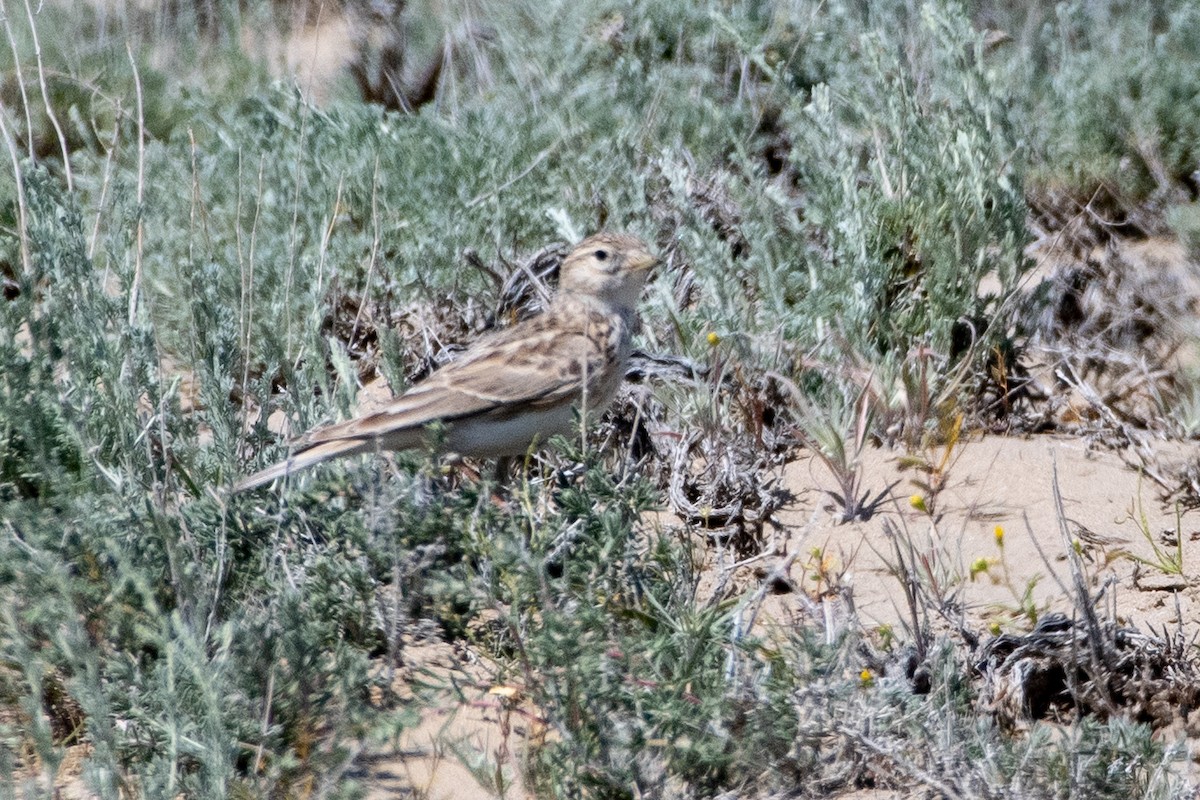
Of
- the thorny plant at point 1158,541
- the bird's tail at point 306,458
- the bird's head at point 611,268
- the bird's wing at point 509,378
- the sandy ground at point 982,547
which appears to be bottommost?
the sandy ground at point 982,547

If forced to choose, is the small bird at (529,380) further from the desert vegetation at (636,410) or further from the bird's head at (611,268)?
the desert vegetation at (636,410)

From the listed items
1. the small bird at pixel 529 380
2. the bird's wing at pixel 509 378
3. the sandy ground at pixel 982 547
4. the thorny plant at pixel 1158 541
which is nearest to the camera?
the sandy ground at pixel 982 547

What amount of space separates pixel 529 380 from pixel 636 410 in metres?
0.65

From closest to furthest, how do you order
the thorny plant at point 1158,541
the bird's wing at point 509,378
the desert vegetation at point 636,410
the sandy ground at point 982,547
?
the desert vegetation at point 636,410
the sandy ground at point 982,547
the thorny plant at point 1158,541
the bird's wing at point 509,378

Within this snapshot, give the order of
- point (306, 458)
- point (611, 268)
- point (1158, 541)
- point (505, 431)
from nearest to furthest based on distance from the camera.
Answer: point (306, 458)
point (1158, 541)
point (505, 431)
point (611, 268)

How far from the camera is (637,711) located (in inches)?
136

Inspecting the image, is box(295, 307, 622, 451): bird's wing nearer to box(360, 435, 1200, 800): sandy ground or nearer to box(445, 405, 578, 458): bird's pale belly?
box(445, 405, 578, 458): bird's pale belly

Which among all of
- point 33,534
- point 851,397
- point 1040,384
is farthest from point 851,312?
point 33,534

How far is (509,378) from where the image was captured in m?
5.13

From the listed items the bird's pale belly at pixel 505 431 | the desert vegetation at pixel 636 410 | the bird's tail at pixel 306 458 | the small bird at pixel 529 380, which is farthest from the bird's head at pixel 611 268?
the bird's tail at pixel 306 458

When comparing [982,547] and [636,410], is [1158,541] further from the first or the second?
[636,410]

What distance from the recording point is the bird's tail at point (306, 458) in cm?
431

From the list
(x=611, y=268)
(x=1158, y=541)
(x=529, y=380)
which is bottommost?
(x=1158, y=541)

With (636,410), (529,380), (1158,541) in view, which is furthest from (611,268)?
(1158,541)
